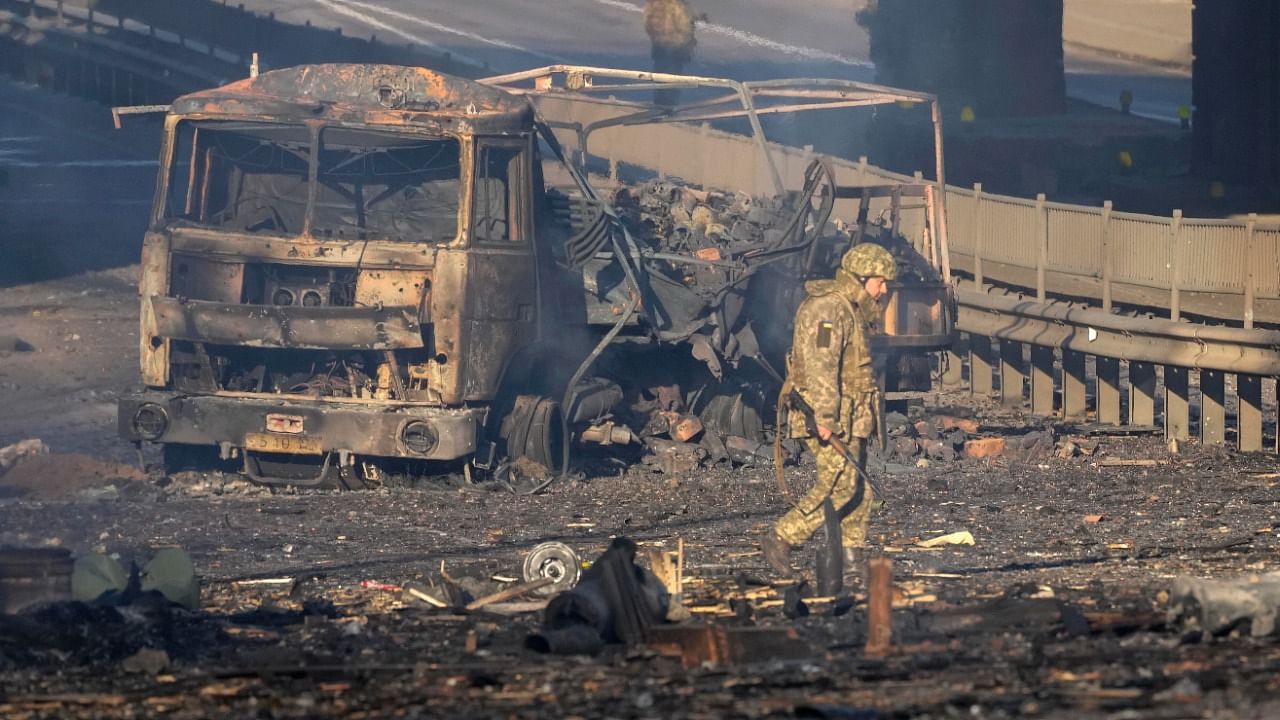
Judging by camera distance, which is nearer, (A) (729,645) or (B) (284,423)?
(A) (729,645)

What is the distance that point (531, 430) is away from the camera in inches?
496

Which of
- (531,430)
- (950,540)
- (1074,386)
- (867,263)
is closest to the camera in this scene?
(867,263)

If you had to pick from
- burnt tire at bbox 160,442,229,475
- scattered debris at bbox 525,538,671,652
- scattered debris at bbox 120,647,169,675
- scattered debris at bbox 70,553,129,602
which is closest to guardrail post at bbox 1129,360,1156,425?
burnt tire at bbox 160,442,229,475

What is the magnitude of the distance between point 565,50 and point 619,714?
44792mm

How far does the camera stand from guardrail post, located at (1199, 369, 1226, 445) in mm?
13961

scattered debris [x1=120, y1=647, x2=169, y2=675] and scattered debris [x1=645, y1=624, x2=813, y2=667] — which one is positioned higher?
scattered debris [x1=645, y1=624, x2=813, y2=667]

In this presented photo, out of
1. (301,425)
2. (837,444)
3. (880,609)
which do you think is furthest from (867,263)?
(301,425)

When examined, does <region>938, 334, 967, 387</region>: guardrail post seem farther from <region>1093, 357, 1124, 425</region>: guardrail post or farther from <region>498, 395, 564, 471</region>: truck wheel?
<region>498, 395, 564, 471</region>: truck wheel

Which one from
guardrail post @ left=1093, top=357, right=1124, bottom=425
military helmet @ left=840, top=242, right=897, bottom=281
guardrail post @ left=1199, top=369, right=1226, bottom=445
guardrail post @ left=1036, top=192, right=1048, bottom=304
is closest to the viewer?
military helmet @ left=840, top=242, right=897, bottom=281

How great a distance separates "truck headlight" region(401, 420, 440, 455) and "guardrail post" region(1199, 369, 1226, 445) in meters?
5.80

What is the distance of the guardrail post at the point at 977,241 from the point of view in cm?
1777

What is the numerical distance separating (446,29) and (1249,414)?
4115cm

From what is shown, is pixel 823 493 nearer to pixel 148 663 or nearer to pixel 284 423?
pixel 148 663

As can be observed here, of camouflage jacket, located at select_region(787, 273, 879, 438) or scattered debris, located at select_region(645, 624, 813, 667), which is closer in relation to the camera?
scattered debris, located at select_region(645, 624, 813, 667)
